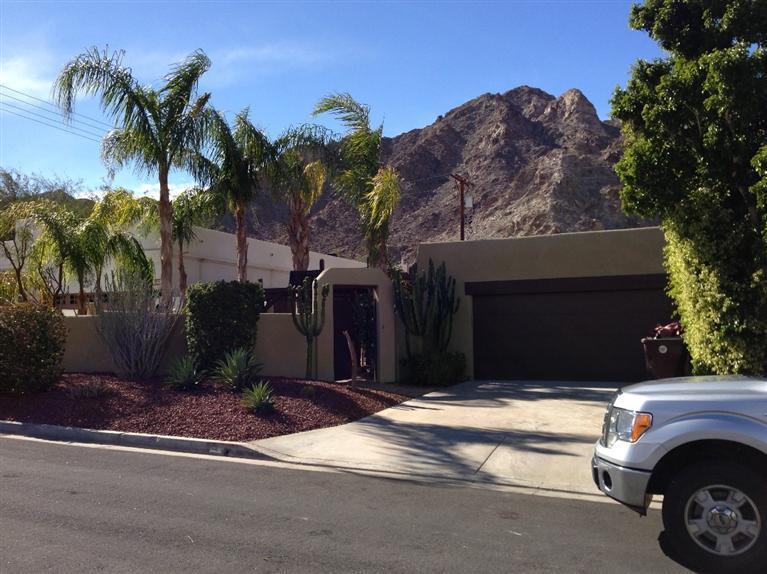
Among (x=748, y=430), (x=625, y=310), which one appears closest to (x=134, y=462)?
(x=748, y=430)

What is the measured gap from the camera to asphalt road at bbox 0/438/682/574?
5707 mm

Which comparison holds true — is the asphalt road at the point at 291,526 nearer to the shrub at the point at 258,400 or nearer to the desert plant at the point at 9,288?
the shrub at the point at 258,400

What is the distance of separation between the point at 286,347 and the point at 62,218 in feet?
25.7

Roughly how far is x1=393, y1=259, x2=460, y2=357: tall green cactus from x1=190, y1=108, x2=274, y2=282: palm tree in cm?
404

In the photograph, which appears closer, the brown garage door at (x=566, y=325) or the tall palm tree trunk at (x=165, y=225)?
the brown garage door at (x=566, y=325)

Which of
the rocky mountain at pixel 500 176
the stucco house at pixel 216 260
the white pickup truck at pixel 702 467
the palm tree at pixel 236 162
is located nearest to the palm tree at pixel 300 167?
the palm tree at pixel 236 162

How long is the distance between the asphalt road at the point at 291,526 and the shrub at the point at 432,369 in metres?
7.81

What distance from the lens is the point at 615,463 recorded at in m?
5.84

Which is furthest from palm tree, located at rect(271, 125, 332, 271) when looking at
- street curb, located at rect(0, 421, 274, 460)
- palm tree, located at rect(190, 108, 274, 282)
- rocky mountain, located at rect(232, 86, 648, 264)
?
rocky mountain, located at rect(232, 86, 648, 264)

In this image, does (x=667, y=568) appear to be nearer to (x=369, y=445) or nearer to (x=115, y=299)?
(x=369, y=445)

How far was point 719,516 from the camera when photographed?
A: 541 centimetres

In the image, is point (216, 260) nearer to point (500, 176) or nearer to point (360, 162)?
point (360, 162)

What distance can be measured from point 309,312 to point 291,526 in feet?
29.5

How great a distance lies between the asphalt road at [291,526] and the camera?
5707 mm
